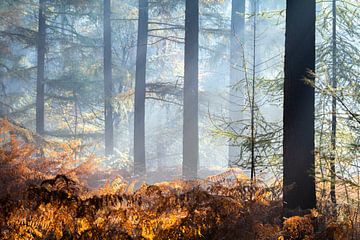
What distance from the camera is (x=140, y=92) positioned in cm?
1900

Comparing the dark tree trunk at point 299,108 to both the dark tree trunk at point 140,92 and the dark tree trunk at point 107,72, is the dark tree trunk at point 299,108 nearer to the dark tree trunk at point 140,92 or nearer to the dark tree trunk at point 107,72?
the dark tree trunk at point 140,92

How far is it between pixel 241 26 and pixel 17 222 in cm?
2048

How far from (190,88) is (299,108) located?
10.3 metres

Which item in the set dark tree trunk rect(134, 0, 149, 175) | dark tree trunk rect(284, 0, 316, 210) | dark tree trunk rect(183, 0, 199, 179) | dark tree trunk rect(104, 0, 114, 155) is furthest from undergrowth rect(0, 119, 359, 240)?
dark tree trunk rect(104, 0, 114, 155)

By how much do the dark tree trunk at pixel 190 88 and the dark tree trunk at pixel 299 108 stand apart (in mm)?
9922

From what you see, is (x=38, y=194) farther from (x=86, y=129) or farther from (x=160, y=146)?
(x=160, y=146)

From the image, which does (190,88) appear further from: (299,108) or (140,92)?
(299,108)

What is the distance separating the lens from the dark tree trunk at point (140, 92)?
19.0 meters

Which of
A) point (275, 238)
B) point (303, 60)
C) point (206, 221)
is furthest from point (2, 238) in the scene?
point (303, 60)

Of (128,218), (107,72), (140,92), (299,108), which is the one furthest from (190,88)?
(128,218)

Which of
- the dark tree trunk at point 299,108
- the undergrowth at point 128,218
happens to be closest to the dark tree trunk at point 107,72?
the dark tree trunk at point 299,108

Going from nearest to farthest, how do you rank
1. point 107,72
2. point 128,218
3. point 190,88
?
point 128,218 < point 190,88 < point 107,72

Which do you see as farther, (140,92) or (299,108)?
(140,92)

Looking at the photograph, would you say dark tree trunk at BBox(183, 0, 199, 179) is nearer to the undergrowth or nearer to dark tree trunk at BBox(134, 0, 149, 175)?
dark tree trunk at BBox(134, 0, 149, 175)
